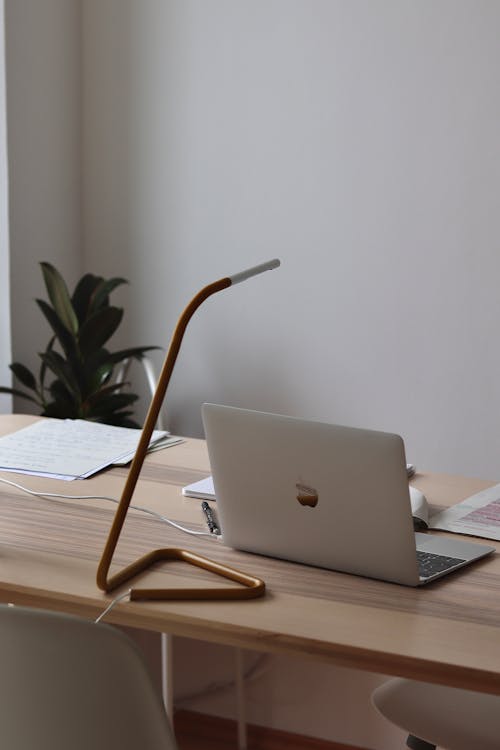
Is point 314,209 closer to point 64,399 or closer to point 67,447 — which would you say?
point 64,399

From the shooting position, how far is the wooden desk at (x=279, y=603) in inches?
50.2

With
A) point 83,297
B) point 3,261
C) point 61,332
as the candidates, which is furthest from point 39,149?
point 61,332

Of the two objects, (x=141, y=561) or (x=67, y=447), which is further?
(x=67, y=447)

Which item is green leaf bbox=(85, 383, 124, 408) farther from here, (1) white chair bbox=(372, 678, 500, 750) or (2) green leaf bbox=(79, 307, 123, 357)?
(1) white chair bbox=(372, 678, 500, 750)

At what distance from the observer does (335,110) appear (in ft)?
9.05

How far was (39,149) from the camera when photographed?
9.68ft

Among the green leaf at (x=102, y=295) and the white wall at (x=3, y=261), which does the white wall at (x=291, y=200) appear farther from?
the green leaf at (x=102, y=295)

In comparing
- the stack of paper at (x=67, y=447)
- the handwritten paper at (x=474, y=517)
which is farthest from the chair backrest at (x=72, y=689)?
the stack of paper at (x=67, y=447)

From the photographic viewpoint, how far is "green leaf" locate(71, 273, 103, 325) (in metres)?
2.82

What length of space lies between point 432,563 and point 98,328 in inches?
55.2

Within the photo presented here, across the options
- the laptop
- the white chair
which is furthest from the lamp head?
the white chair

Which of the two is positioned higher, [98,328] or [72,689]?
[98,328]

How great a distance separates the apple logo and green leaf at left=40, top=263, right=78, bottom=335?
1.35 metres

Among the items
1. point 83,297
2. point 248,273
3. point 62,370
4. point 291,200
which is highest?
point 291,200
